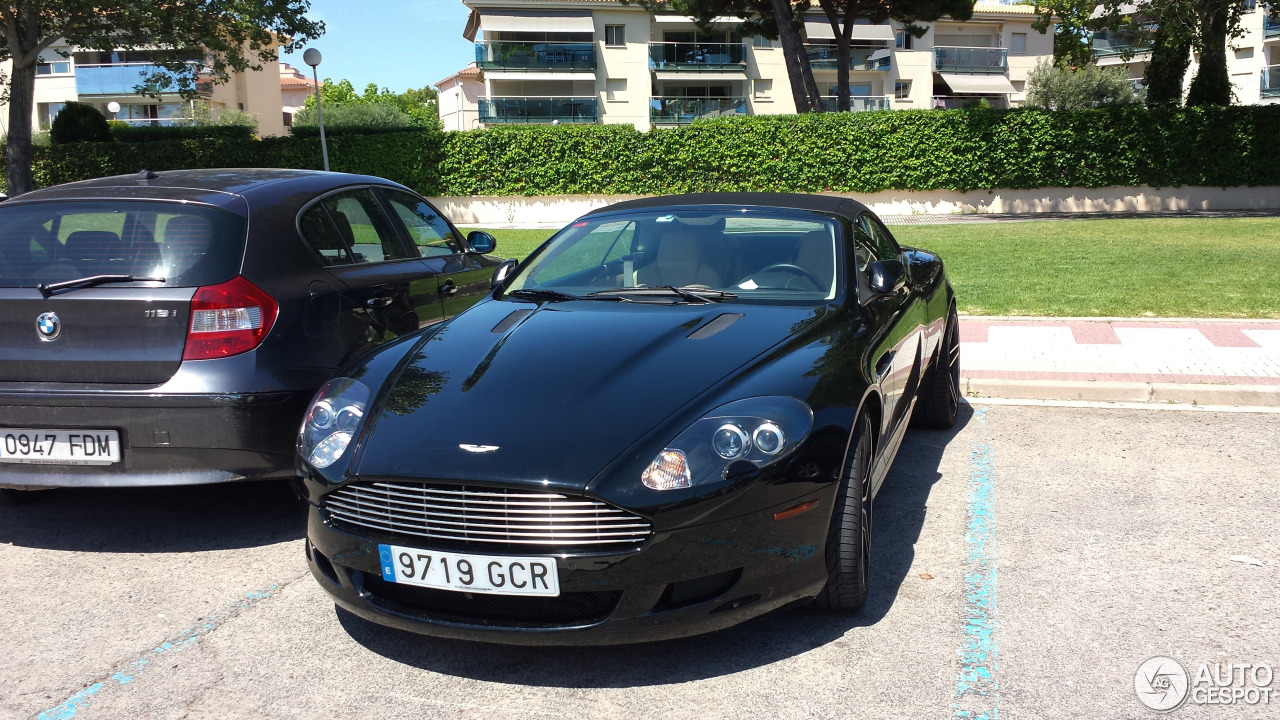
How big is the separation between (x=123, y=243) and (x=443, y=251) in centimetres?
201

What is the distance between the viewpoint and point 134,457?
416 centimetres

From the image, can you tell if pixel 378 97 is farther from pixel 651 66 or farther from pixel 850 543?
pixel 850 543

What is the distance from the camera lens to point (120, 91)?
58375 millimetres

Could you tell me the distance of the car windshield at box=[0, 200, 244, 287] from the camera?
4.33 m

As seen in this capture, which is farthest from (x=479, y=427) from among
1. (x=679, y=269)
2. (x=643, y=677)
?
(x=679, y=269)

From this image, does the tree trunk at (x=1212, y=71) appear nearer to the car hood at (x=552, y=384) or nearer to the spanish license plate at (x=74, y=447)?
the car hood at (x=552, y=384)

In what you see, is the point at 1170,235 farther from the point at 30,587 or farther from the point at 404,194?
the point at 30,587

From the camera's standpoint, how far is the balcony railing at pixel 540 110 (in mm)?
52750

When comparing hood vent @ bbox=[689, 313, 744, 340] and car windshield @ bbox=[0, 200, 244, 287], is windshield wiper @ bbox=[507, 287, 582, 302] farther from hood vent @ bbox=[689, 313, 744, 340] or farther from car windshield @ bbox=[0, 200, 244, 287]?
car windshield @ bbox=[0, 200, 244, 287]

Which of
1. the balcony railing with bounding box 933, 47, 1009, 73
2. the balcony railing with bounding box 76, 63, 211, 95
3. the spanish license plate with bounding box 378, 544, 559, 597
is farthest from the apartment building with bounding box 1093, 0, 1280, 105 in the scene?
the spanish license plate with bounding box 378, 544, 559, 597

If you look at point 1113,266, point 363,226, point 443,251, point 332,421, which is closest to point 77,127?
point 1113,266

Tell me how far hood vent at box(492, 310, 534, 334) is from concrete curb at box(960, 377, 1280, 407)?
4.02 meters

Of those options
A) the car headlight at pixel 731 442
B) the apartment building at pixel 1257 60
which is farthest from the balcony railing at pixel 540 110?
the car headlight at pixel 731 442

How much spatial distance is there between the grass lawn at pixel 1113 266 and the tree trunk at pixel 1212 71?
5381mm
